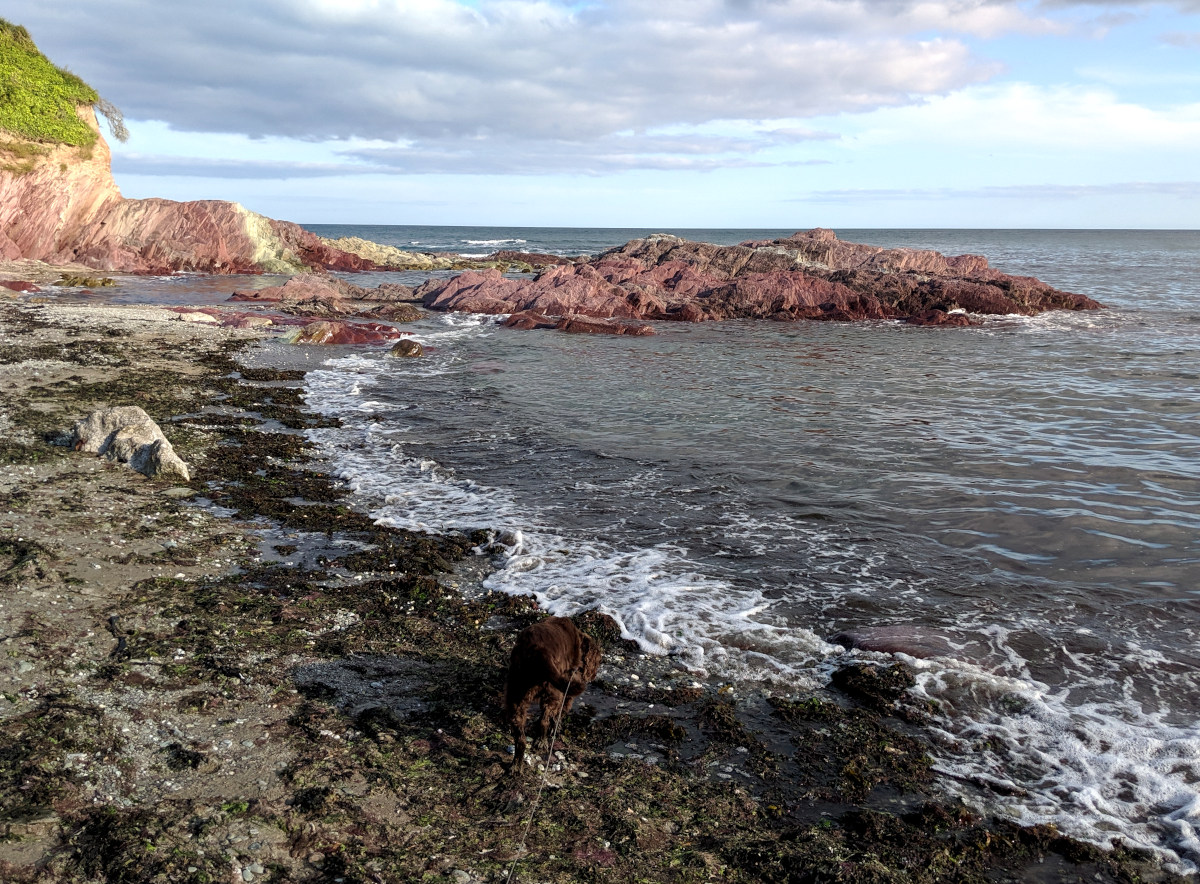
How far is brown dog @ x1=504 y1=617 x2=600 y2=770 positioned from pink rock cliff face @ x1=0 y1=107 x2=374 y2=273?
121 feet

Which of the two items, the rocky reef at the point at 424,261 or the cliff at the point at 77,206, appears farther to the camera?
the rocky reef at the point at 424,261

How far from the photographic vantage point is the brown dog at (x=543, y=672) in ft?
12.9

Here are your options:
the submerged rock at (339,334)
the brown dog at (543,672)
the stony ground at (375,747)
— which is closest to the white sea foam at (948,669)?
the stony ground at (375,747)

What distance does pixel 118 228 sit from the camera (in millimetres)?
36750

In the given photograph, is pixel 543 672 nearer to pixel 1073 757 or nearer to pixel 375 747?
pixel 375 747

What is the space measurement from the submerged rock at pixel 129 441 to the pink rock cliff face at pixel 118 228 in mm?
29642

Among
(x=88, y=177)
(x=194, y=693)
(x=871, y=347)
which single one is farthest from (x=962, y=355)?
(x=88, y=177)

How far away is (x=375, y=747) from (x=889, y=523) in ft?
19.4

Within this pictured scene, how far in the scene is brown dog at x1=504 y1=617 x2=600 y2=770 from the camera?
3932mm

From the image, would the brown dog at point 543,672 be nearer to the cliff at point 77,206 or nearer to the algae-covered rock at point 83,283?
the algae-covered rock at point 83,283

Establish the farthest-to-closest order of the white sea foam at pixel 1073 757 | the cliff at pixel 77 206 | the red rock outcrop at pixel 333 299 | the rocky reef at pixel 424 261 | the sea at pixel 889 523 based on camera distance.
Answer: the rocky reef at pixel 424 261
the cliff at pixel 77 206
the red rock outcrop at pixel 333 299
the sea at pixel 889 523
the white sea foam at pixel 1073 757

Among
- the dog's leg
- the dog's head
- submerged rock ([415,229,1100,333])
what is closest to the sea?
the dog's head

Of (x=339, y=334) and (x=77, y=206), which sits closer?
Result: (x=339, y=334)

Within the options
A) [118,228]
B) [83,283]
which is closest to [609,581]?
[83,283]
